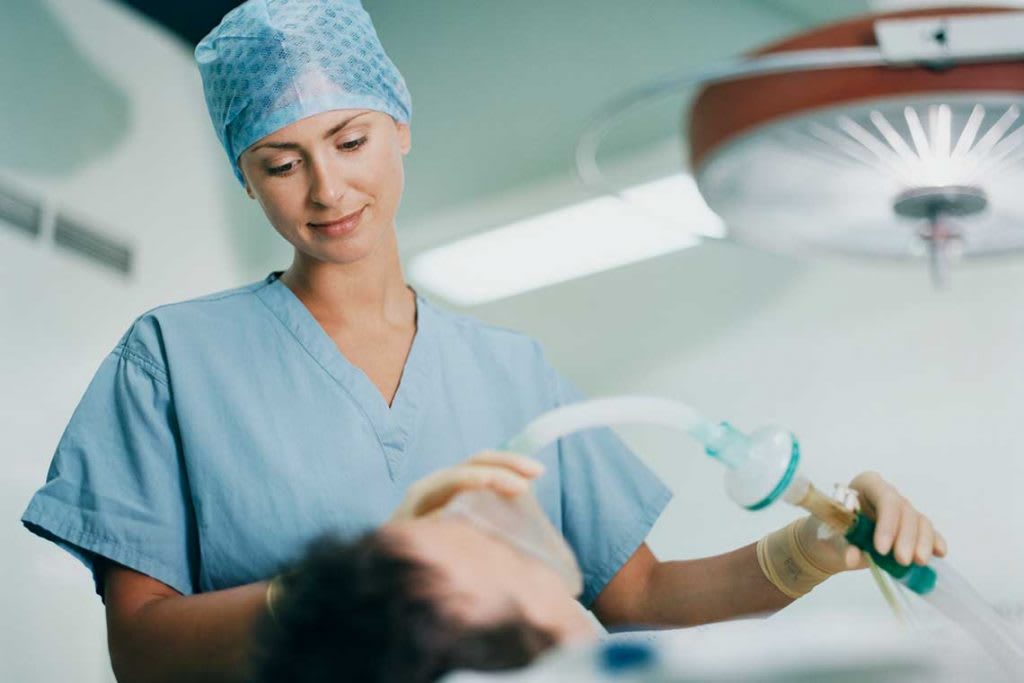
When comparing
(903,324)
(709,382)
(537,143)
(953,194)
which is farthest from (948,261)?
(537,143)

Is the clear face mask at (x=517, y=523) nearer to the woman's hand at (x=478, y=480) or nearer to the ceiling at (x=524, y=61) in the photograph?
the woman's hand at (x=478, y=480)

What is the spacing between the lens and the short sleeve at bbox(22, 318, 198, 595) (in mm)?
1364

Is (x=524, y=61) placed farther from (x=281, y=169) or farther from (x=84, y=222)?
(x=281, y=169)

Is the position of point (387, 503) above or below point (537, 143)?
below

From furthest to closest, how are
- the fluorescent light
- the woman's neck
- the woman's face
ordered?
the fluorescent light, the woman's neck, the woman's face

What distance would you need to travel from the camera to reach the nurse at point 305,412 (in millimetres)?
1384

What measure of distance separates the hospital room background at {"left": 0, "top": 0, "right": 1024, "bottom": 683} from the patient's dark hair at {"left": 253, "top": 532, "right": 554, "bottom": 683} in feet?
5.64

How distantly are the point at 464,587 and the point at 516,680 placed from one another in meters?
0.30

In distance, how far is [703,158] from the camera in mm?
1081

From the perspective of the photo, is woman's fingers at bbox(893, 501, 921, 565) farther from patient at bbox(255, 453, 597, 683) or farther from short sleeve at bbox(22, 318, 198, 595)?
short sleeve at bbox(22, 318, 198, 595)

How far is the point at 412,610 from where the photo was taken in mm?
905

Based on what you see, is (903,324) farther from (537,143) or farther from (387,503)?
(387,503)

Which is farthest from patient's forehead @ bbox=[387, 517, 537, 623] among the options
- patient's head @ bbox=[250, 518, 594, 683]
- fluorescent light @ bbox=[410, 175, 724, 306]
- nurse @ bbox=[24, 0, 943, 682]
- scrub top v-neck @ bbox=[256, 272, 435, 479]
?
fluorescent light @ bbox=[410, 175, 724, 306]

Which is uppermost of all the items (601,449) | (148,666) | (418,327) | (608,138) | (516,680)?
(608,138)
